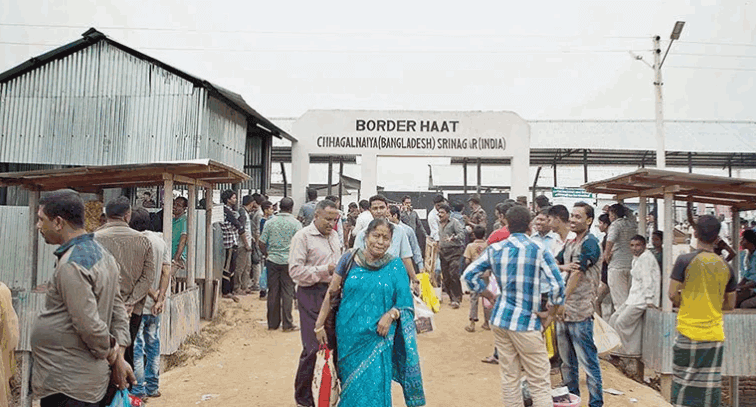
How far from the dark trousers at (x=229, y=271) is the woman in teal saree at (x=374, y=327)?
22.7 ft

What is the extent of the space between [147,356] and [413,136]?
415 inches

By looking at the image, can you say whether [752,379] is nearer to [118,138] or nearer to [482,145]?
[482,145]

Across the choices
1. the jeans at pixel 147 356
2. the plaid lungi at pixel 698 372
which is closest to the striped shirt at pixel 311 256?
the jeans at pixel 147 356

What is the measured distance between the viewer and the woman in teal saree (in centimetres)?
384

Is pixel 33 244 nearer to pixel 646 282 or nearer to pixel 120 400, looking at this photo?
pixel 120 400

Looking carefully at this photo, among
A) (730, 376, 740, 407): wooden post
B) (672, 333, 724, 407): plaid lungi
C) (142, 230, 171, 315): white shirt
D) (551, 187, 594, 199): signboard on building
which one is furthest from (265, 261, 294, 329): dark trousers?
(551, 187, 594, 199): signboard on building

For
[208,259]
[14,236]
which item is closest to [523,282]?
[208,259]

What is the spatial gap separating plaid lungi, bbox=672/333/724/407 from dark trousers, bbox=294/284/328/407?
10.4 ft

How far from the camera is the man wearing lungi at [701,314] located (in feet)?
15.1

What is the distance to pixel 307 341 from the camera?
480 centimetres

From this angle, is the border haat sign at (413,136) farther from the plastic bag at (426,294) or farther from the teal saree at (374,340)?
the teal saree at (374,340)

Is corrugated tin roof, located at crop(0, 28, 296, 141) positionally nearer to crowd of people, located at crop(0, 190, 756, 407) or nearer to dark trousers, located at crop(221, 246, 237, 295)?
dark trousers, located at crop(221, 246, 237, 295)

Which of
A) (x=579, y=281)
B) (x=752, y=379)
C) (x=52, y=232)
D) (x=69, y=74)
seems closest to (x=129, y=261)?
(x=52, y=232)

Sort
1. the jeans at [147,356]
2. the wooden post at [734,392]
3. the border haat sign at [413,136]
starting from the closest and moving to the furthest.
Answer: the jeans at [147,356]
the wooden post at [734,392]
the border haat sign at [413,136]
